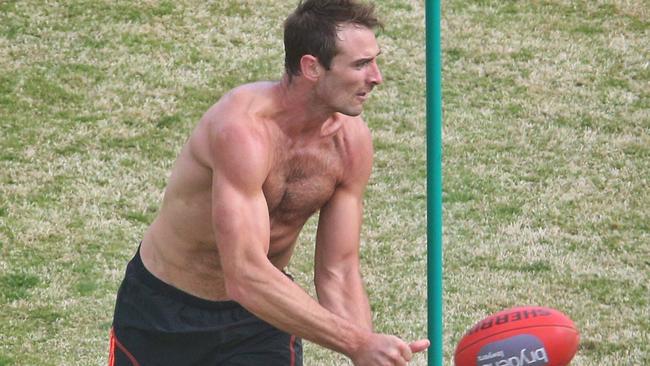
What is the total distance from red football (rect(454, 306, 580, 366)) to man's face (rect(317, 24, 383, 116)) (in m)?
0.87

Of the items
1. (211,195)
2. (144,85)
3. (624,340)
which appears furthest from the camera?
(144,85)

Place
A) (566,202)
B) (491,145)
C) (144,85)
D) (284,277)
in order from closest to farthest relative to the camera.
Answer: (284,277) → (566,202) → (491,145) → (144,85)

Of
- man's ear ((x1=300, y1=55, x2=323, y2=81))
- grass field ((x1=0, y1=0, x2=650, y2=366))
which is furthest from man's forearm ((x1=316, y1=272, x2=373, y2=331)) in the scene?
grass field ((x1=0, y1=0, x2=650, y2=366))

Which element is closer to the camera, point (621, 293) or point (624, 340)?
point (624, 340)

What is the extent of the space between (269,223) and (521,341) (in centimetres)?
95

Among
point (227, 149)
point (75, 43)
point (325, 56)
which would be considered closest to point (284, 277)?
point (227, 149)

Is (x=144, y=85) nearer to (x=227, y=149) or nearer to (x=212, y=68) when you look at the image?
(x=212, y=68)

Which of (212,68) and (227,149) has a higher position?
(227,149)

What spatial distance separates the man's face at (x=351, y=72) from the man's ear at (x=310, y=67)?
27 mm

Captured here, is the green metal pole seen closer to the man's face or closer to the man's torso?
the man's face

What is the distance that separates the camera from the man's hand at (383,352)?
4.55m

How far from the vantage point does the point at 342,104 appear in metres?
4.83

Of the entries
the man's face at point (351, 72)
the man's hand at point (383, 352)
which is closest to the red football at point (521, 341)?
the man's hand at point (383, 352)

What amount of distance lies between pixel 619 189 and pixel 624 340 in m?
2.07
